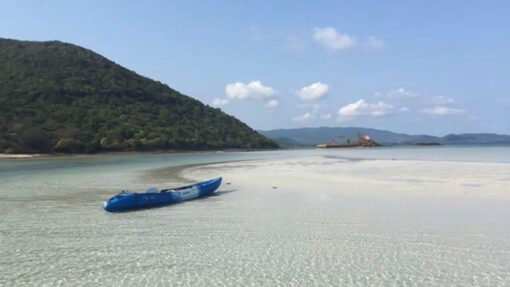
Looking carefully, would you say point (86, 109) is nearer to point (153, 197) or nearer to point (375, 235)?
point (153, 197)

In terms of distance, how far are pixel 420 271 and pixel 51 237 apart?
974 cm

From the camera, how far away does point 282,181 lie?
28734 millimetres

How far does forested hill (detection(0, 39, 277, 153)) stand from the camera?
85.8 m

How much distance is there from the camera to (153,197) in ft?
64.1

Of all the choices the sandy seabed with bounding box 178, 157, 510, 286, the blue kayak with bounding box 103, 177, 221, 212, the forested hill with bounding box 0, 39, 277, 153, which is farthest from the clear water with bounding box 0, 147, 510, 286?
the forested hill with bounding box 0, 39, 277, 153

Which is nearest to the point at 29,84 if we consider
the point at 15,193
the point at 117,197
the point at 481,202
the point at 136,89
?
the point at 136,89

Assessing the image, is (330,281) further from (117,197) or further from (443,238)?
(117,197)

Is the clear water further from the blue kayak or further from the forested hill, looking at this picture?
the forested hill

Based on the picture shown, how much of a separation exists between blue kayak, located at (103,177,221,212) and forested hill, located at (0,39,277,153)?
66.3 m

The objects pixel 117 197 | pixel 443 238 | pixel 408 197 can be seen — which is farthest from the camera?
pixel 408 197

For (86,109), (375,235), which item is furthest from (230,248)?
(86,109)

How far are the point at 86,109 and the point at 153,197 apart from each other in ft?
290

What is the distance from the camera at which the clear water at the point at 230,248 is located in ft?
30.6

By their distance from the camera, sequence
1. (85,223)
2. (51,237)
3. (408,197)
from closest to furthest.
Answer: (51,237)
(85,223)
(408,197)
